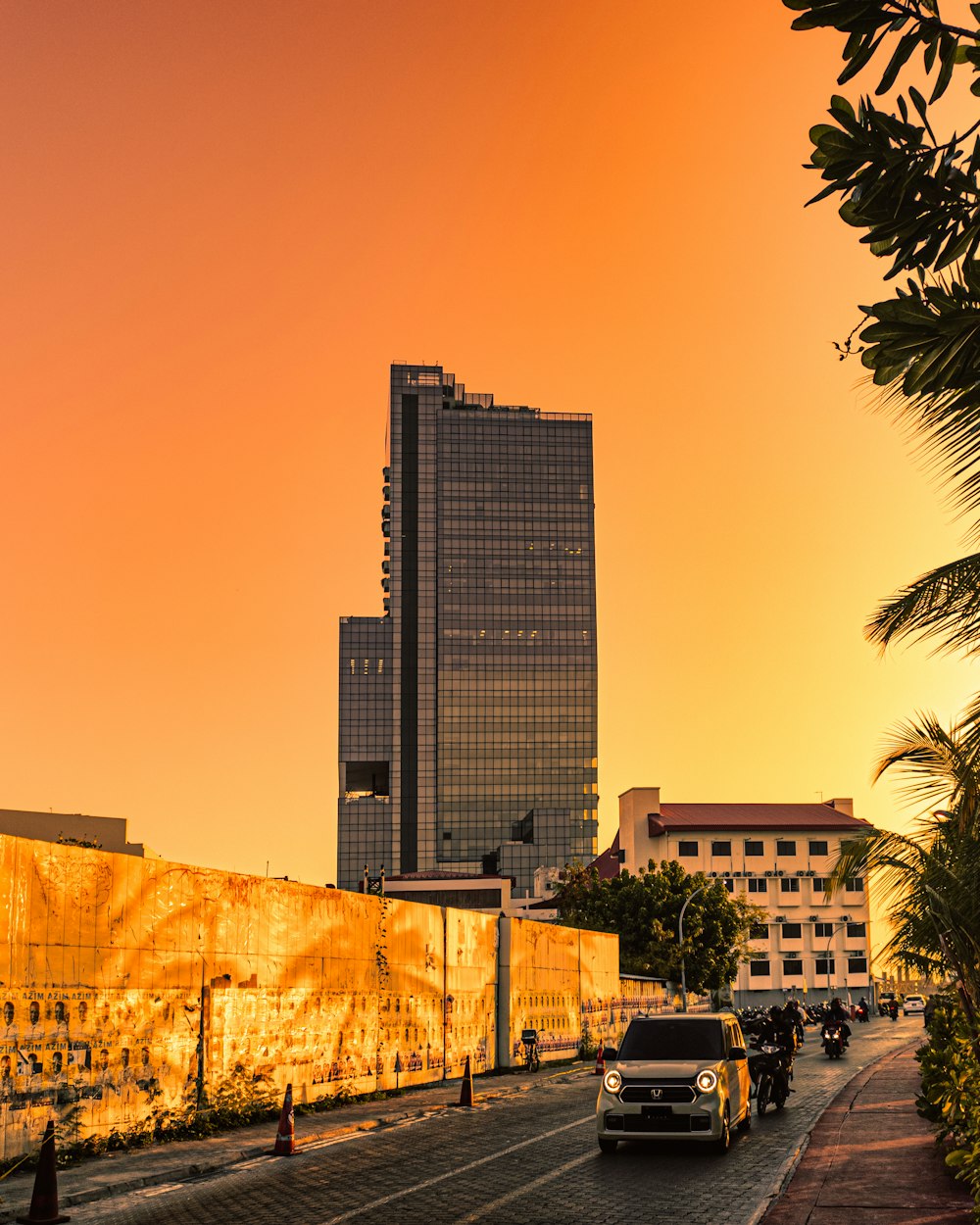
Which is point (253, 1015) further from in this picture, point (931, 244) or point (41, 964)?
point (931, 244)

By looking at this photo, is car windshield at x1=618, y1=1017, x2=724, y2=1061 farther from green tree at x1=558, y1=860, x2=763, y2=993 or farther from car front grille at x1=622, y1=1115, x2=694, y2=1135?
green tree at x1=558, y1=860, x2=763, y2=993

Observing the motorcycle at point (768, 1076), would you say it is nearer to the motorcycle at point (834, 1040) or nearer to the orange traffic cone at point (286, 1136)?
the orange traffic cone at point (286, 1136)

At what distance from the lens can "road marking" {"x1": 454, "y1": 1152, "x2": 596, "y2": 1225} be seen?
11.8m

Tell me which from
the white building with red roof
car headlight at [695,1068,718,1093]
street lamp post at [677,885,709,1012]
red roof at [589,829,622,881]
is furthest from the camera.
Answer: red roof at [589,829,622,881]

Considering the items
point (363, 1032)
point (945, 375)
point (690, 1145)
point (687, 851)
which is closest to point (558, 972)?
point (363, 1032)

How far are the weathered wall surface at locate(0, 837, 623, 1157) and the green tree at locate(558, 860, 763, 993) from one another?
4406cm

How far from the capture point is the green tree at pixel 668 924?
73375 mm

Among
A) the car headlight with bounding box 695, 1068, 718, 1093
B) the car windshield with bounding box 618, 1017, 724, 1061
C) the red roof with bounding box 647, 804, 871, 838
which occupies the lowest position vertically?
the car headlight with bounding box 695, 1068, 718, 1093

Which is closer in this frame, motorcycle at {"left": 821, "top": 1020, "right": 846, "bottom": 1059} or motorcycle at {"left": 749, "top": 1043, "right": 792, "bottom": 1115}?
motorcycle at {"left": 749, "top": 1043, "right": 792, "bottom": 1115}

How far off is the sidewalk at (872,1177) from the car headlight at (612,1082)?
239 centimetres

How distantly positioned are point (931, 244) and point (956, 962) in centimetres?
1242

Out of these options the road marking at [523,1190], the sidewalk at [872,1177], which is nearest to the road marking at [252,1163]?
Result: the road marking at [523,1190]

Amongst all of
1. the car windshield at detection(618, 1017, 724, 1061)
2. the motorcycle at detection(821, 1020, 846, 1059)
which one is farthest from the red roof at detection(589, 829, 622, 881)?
the car windshield at detection(618, 1017, 724, 1061)

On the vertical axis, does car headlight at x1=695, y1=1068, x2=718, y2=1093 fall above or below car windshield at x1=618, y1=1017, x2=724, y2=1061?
below
